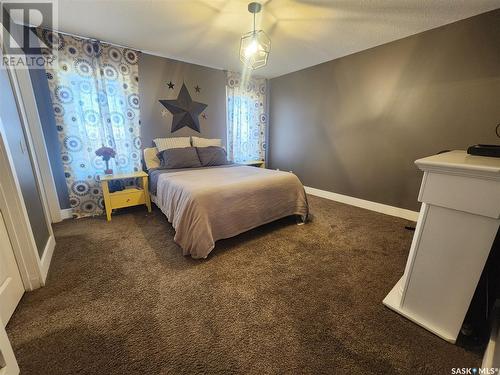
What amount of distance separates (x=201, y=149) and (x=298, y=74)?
2.29 meters

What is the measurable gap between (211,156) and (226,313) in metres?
2.38

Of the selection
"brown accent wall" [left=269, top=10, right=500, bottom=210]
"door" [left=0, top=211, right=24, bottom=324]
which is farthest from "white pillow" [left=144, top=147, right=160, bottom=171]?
"brown accent wall" [left=269, top=10, right=500, bottom=210]

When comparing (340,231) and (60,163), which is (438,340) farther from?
(60,163)

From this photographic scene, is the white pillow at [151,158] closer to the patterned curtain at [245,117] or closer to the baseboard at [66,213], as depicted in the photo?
the baseboard at [66,213]

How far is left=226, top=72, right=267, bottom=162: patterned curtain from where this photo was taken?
13.1ft

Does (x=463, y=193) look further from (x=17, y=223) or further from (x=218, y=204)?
(x=17, y=223)

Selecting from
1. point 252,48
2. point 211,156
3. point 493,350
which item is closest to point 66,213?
point 211,156

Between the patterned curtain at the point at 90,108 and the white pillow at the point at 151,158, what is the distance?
0.56 feet

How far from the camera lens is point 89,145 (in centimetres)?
274

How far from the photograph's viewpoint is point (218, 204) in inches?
75.5

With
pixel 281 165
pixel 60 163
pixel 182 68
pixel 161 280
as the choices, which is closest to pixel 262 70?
pixel 182 68

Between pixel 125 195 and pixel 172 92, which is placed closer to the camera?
pixel 125 195

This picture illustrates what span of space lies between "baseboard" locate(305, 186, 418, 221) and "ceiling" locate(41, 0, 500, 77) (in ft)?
7.04

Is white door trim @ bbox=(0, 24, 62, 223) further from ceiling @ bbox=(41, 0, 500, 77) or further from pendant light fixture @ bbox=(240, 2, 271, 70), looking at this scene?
pendant light fixture @ bbox=(240, 2, 271, 70)
